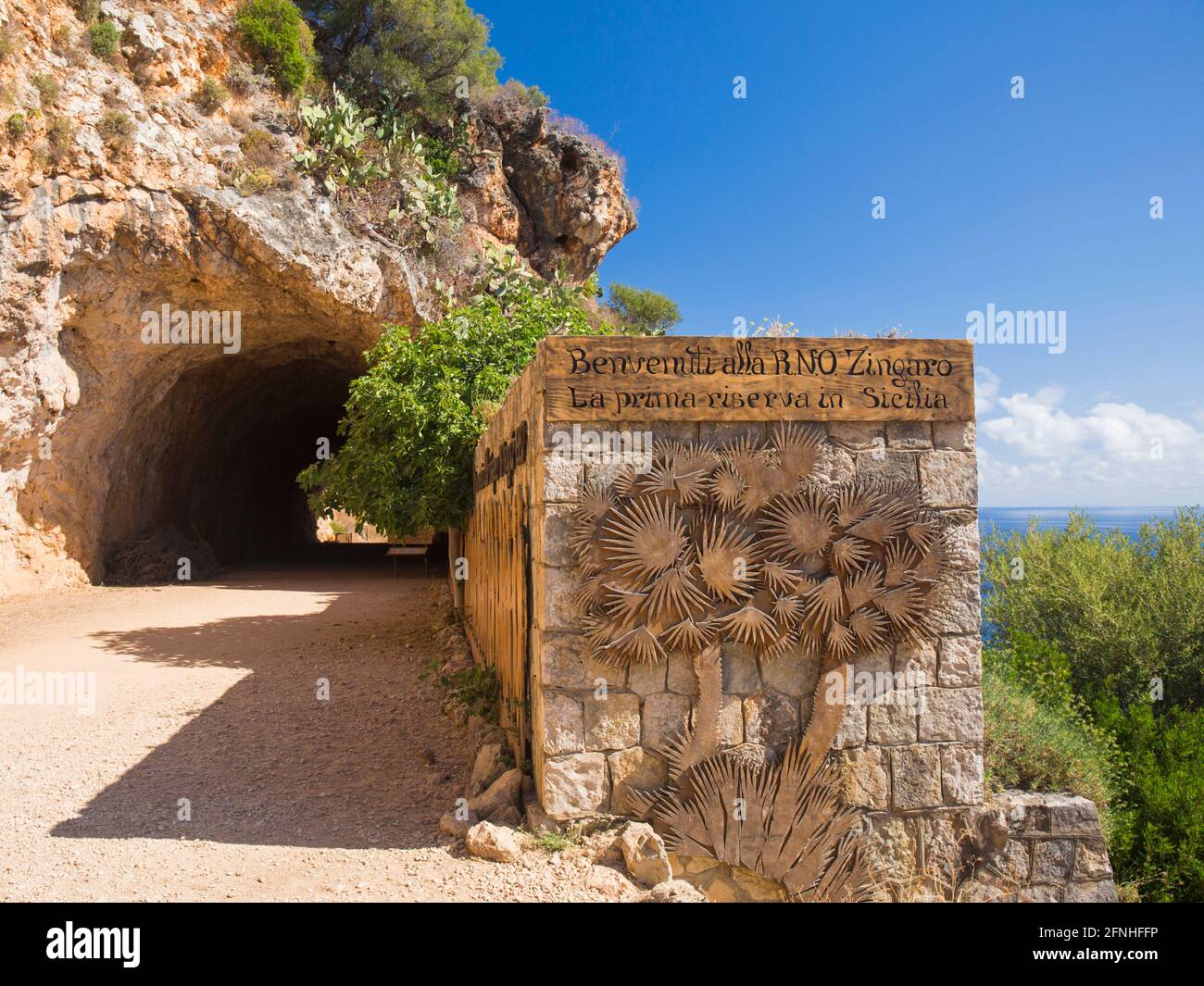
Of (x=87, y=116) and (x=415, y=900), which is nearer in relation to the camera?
(x=415, y=900)

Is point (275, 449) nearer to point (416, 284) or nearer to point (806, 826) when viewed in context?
point (416, 284)

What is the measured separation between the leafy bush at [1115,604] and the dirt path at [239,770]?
25.2ft

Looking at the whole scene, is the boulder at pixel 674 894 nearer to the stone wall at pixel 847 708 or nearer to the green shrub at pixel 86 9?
the stone wall at pixel 847 708

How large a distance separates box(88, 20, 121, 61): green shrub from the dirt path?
8806mm

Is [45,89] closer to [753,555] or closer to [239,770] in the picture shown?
[239,770]

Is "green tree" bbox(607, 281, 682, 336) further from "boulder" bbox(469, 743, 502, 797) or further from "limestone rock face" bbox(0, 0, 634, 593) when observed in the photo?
"boulder" bbox(469, 743, 502, 797)

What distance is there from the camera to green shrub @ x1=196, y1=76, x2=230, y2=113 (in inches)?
561

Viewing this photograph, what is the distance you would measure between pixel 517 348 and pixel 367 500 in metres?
2.68

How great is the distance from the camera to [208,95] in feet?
47.0

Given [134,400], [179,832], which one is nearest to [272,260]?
[134,400]

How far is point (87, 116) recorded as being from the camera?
12484 mm

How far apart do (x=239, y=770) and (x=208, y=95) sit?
12863 millimetres

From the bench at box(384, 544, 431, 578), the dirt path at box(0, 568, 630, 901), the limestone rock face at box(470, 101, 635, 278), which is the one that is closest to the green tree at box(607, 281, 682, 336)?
the limestone rock face at box(470, 101, 635, 278)

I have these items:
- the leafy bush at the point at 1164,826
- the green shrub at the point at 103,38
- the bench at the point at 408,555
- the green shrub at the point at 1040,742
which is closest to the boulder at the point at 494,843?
the green shrub at the point at 1040,742
